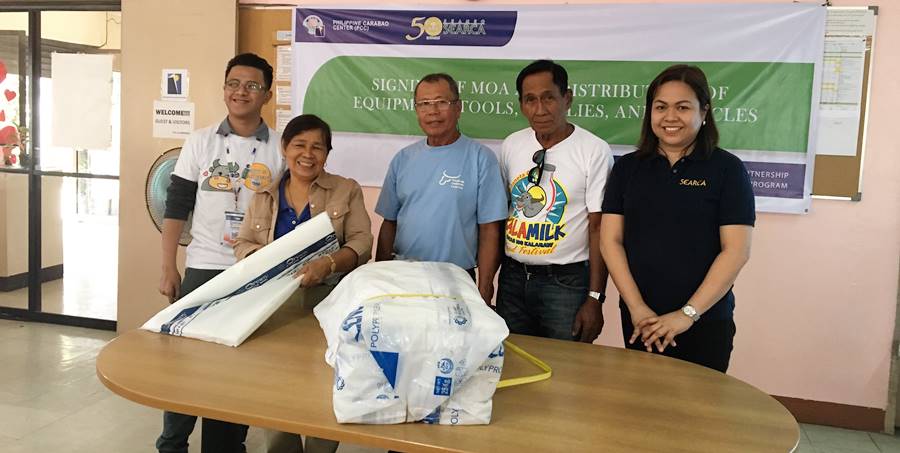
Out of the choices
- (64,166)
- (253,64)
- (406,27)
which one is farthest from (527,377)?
(64,166)

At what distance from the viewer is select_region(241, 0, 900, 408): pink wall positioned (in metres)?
3.12

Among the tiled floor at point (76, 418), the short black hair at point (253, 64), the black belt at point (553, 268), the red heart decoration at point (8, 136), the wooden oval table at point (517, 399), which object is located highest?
the short black hair at point (253, 64)

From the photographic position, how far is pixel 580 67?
340 cm

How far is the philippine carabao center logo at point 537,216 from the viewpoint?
228 centimetres

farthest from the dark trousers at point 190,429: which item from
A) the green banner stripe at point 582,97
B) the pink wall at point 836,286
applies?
the pink wall at point 836,286

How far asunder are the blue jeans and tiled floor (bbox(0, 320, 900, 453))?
3.03 ft

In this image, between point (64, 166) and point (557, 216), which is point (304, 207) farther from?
point (64, 166)

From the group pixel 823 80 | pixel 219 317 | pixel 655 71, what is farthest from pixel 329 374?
pixel 823 80

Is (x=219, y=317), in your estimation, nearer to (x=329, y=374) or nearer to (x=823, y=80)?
(x=329, y=374)

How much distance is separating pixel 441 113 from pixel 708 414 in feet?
4.19

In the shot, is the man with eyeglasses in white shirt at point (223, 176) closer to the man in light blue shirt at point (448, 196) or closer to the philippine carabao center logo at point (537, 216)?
the man in light blue shirt at point (448, 196)

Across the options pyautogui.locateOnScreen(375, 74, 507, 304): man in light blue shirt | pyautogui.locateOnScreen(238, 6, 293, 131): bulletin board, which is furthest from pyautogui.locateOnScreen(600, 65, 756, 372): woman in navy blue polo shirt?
pyautogui.locateOnScreen(238, 6, 293, 131): bulletin board

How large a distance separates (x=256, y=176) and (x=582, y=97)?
1729 mm

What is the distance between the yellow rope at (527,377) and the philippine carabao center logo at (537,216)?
1.90ft
